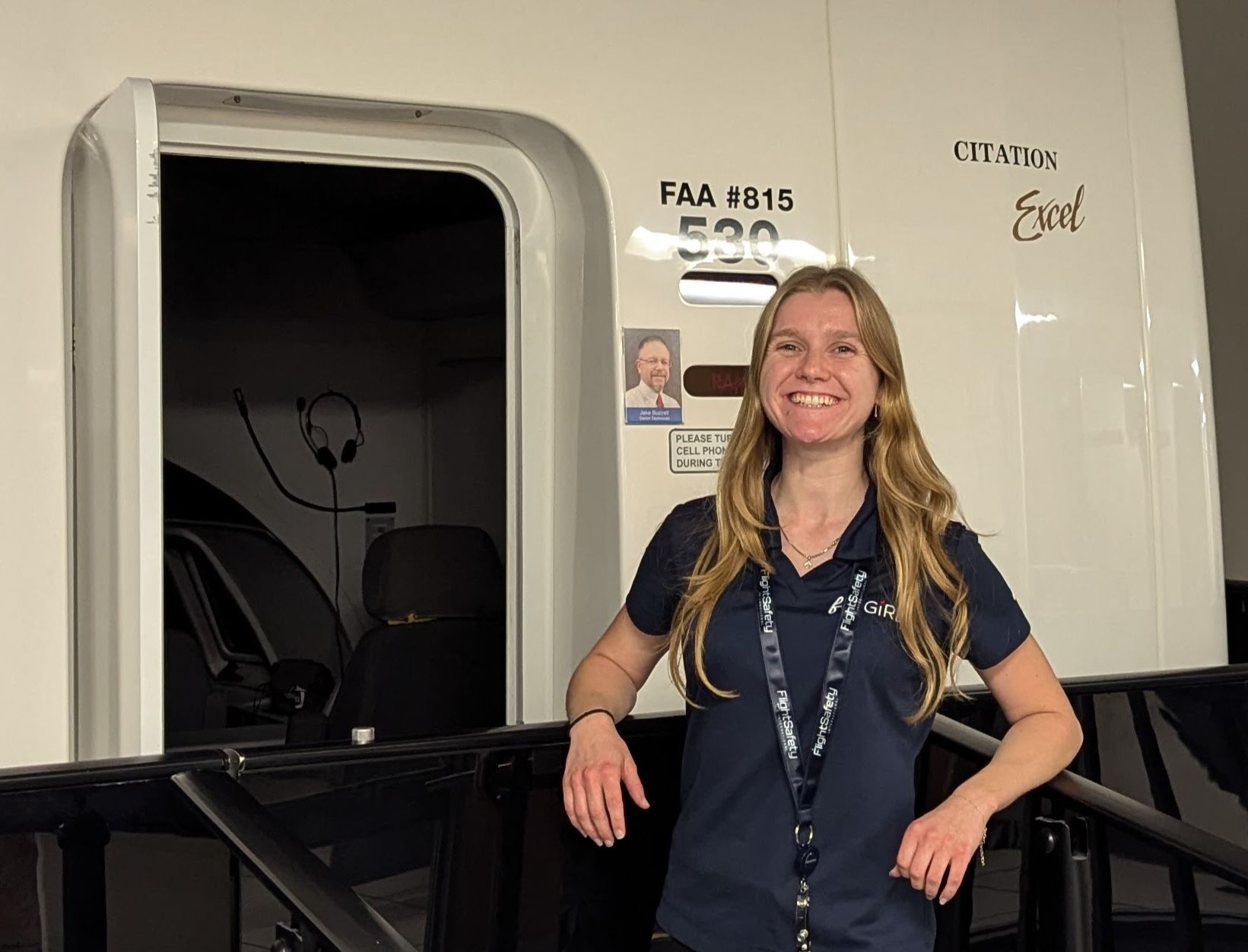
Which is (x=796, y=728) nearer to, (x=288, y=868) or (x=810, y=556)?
(x=810, y=556)

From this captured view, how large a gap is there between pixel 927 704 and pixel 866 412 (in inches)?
16.6

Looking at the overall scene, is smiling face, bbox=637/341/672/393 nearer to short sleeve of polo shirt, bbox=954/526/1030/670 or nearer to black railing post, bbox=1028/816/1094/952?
short sleeve of polo shirt, bbox=954/526/1030/670

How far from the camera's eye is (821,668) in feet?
6.95

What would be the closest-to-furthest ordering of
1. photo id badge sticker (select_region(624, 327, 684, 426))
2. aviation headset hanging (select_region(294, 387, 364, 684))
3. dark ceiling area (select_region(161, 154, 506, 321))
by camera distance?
photo id badge sticker (select_region(624, 327, 684, 426)), dark ceiling area (select_region(161, 154, 506, 321)), aviation headset hanging (select_region(294, 387, 364, 684))

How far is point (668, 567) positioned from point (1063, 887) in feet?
2.63

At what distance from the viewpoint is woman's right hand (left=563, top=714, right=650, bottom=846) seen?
7.21 ft

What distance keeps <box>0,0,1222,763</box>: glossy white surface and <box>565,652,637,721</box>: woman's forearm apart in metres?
0.59

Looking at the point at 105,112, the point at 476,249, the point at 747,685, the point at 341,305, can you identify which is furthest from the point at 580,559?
the point at 341,305

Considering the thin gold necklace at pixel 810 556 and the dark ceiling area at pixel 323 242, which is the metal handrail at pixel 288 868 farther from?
the dark ceiling area at pixel 323 242

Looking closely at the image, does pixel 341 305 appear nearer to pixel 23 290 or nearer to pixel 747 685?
pixel 23 290

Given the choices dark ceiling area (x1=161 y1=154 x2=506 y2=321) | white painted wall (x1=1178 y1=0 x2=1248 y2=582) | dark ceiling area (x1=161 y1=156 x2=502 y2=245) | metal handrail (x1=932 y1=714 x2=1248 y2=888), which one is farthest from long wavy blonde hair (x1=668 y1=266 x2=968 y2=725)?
white painted wall (x1=1178 y1=0 x2=1248 y2=582)

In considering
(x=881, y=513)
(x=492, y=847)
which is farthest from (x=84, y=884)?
(x=881, y=513)

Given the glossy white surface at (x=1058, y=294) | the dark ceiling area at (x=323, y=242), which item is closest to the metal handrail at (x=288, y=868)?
the glossy white surface at (x=1058, y=294)

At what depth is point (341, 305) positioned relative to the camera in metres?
6.22
